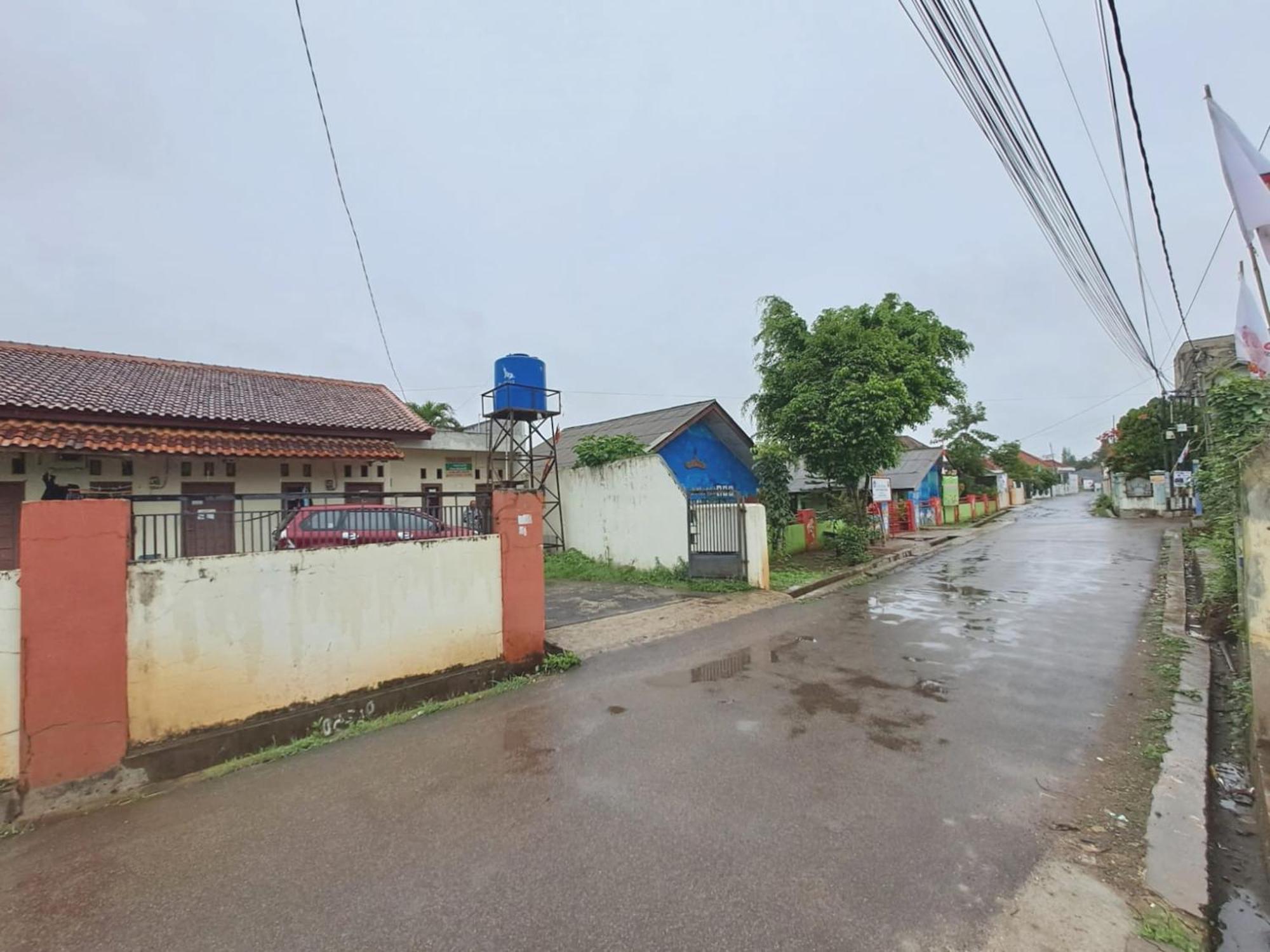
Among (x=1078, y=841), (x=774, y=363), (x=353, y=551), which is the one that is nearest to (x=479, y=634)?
(x=353, y=551)

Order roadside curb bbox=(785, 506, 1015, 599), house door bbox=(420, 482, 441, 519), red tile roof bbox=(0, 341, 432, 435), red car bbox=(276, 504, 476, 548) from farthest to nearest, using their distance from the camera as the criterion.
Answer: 1. roadside curb bbox=(785, 506, 1015, 599)
2. red tile roof bbox=(0, 341, 432, 435)
3. house door bbox=(420, 482, 441, 519)
4. red car bbox=(276, 504, 476, 548)

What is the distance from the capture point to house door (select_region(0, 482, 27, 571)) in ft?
31.6

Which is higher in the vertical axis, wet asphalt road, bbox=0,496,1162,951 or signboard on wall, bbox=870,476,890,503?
signboard on wall, bbox=870,476,890,503

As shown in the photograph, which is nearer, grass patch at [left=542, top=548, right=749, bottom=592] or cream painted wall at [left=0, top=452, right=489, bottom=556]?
cream painted wall at [left=0, top=452, right=489, bottom=556]

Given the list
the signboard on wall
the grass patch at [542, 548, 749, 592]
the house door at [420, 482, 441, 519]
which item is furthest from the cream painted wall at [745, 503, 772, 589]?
the signboard on wall

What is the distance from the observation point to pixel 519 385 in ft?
43.7

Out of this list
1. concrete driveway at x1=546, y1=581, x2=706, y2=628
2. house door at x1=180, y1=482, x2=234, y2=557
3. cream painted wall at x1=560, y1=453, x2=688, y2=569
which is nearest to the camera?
house door at x1=180, y1=482, x2=234, y2=557

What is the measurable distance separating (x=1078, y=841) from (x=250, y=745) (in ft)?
18.1

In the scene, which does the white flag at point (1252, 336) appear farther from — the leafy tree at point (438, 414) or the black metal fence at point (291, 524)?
the leafy tree at point (438, 414)

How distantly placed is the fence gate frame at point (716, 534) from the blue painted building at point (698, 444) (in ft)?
11.6

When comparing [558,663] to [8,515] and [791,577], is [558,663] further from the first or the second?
[8,515]

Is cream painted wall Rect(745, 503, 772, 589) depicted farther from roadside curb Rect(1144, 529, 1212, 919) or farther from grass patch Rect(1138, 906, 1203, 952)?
grass patch Rect(1138, 906, 1203, 952)

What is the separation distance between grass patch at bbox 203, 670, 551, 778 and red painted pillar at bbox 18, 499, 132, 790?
730 millimetres

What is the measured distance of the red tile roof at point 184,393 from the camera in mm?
10367
